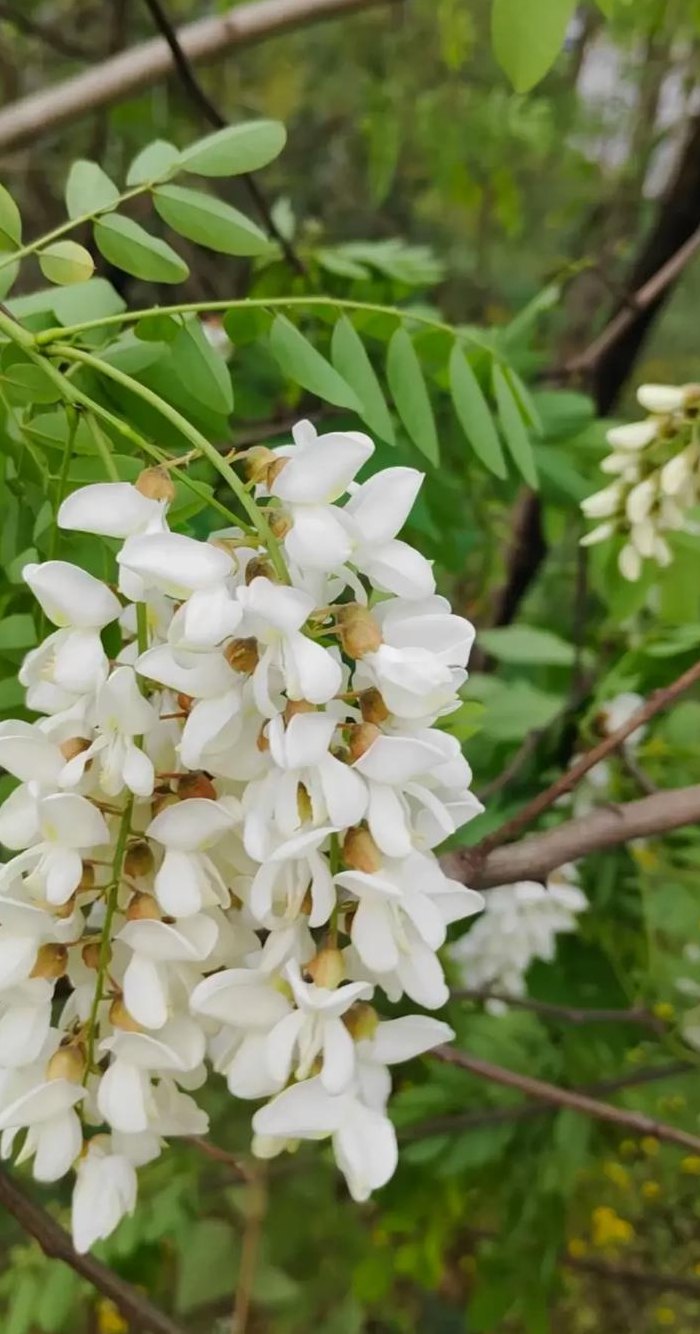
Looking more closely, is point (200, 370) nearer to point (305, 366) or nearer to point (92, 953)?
point (305, 366)

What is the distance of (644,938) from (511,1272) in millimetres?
337

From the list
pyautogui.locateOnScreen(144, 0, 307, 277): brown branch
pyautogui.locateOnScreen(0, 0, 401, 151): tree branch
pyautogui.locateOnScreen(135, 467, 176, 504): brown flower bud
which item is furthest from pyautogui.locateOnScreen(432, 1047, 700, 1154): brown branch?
pyautogui.locateOnScreen(0, 0, 401, 151): tree branch

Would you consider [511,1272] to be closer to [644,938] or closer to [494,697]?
[644,938]

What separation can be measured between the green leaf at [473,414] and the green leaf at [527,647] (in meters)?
0.35

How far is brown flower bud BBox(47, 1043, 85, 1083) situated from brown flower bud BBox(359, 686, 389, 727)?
12cm

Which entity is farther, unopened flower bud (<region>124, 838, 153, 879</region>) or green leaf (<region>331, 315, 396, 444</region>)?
green leaf (<region>331, 315, 396, 444</region>)

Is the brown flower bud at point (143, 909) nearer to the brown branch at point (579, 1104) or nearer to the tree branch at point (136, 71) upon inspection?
the brown branch at point (579, 1104)

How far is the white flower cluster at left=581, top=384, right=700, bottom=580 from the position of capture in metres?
0.48

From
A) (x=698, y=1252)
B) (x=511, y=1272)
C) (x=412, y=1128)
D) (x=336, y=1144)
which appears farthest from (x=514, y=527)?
(x=698, y=1252)

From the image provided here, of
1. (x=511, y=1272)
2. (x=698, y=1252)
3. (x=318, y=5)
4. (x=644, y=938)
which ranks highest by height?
(x=318, y=5)

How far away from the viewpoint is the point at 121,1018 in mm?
272

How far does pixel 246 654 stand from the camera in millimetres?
230

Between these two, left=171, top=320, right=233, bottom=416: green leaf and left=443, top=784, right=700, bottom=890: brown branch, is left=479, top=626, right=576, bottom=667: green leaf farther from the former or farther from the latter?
left=171, top=320, right=233, bottom=416: green leaf

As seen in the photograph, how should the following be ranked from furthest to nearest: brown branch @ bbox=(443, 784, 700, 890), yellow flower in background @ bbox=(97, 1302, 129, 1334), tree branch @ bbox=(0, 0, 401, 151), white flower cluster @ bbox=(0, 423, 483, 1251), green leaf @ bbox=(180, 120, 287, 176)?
yellow flower in background @ bbox=(97, 1302, 129, 1334)
tree branch @ bbox=(0, 0, 401, 151)
brown branch @ bbox=(443, 784, 700, 890)
green leaf @ bbox=(180, 120, 287, 176)
white flower cluster @ bbox=(0, 423, 483, 1251)
